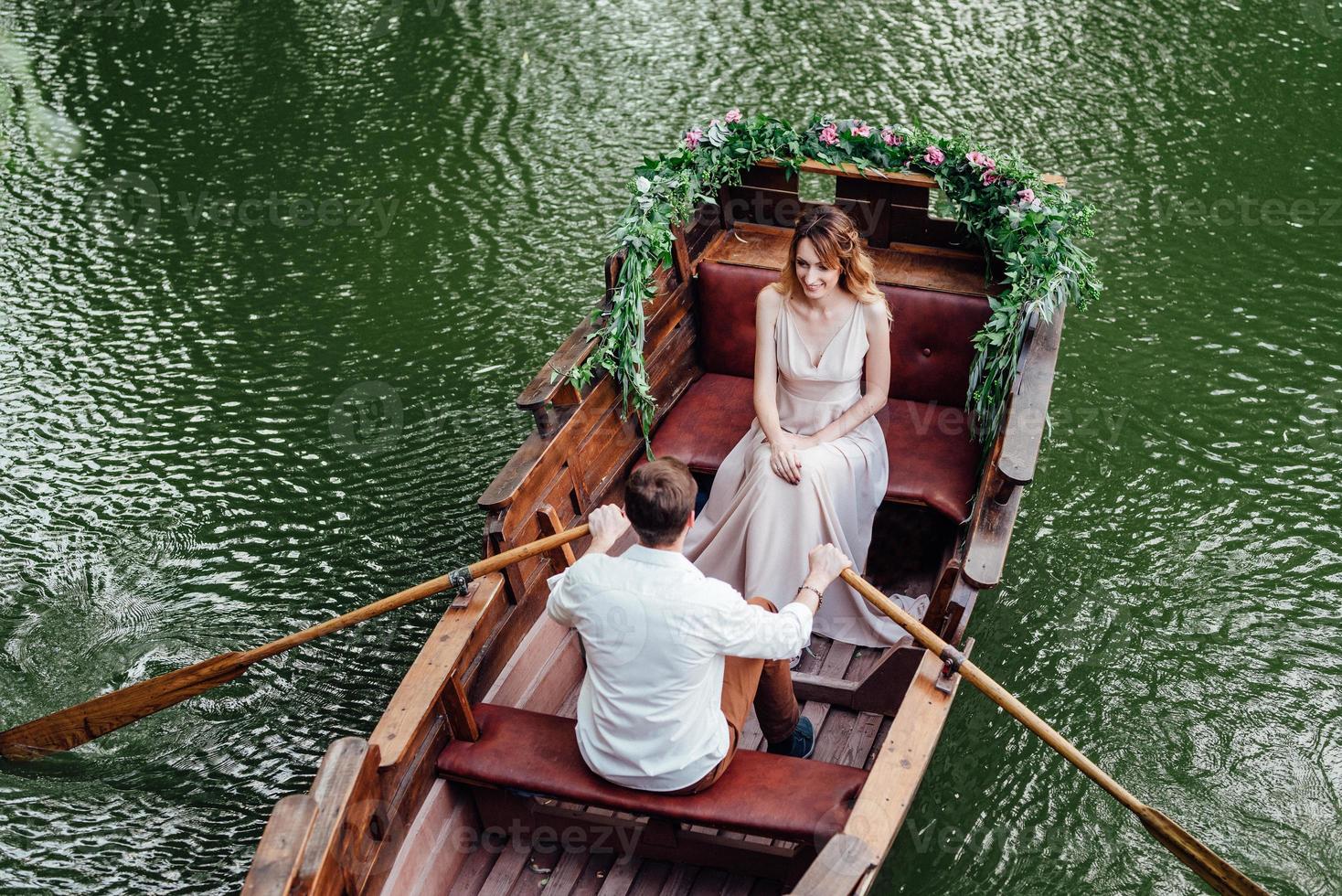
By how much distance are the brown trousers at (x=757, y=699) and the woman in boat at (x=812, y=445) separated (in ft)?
2.13

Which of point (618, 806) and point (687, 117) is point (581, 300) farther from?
point (618, 806)

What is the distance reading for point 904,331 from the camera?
5441mm

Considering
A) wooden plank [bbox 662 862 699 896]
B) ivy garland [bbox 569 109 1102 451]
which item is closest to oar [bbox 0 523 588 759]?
ivy garland [bbox 569 109 1102 451]

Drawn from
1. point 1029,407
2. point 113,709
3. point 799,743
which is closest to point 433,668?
point 799,743

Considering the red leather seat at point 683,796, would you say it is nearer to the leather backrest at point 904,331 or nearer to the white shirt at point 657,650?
the white shirt at point 657,650

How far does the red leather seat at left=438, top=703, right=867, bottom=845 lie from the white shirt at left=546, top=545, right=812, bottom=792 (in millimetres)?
70

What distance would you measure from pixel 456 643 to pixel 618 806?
0.69 meters

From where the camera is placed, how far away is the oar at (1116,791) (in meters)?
3.79

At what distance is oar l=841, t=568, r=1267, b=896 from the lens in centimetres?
379

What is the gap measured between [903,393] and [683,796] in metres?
2.42

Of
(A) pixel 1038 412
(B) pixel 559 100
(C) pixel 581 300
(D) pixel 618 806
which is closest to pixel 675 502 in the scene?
(D) pixel 618 806

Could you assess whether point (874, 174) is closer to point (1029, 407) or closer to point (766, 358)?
point (766, 358)

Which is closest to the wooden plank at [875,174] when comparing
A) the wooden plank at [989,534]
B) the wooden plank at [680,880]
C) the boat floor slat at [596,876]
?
the wooden plank at [989,534]

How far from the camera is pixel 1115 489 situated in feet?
20.7
